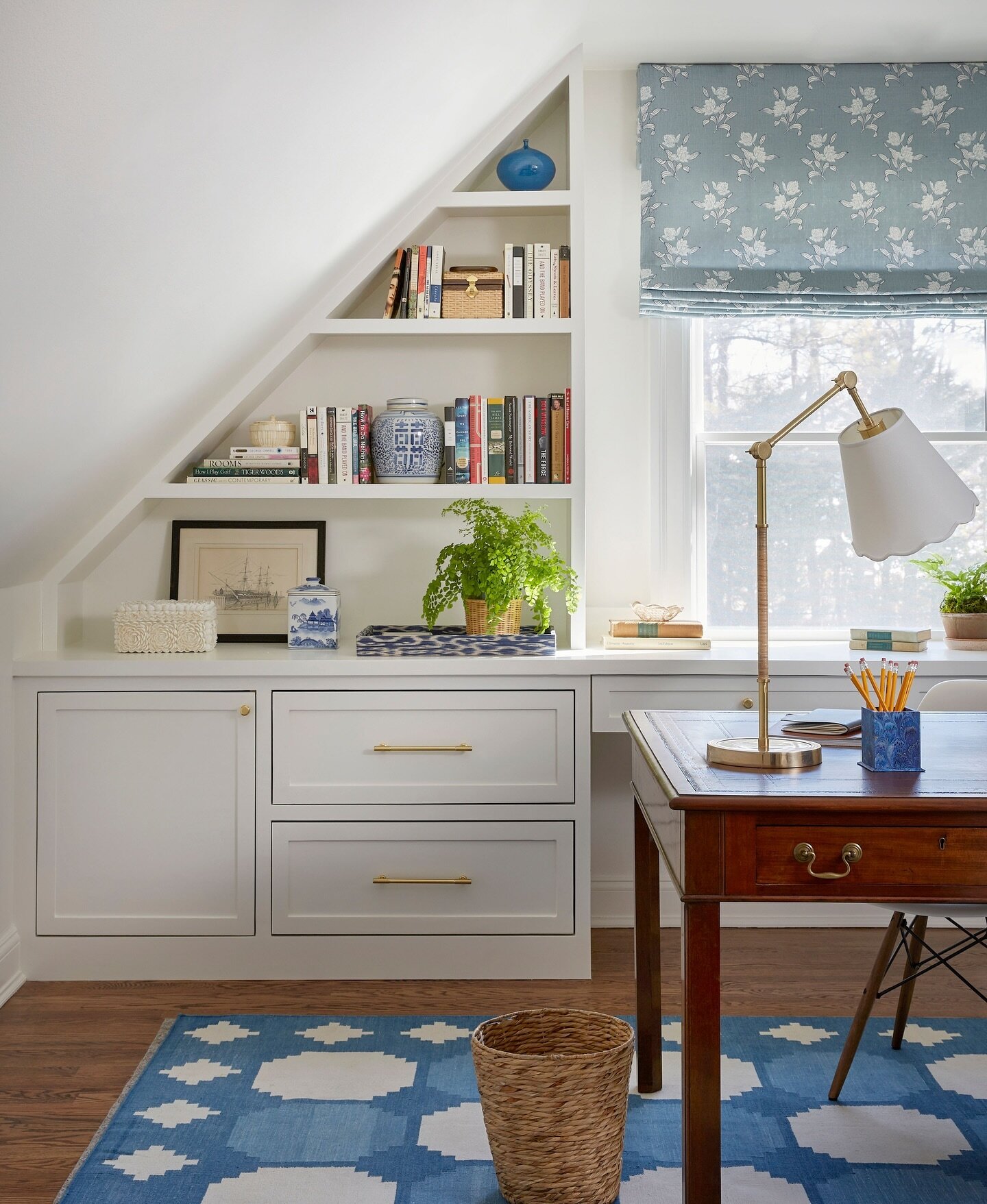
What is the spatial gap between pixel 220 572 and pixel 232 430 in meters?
0.42

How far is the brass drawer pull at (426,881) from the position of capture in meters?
2.70

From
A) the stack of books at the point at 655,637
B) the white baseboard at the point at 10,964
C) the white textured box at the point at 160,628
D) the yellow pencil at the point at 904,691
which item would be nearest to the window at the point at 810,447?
the stack of books at the point at 655,637

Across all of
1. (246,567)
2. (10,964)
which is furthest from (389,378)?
(10,964)

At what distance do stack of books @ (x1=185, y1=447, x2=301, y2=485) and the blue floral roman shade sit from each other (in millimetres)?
1113

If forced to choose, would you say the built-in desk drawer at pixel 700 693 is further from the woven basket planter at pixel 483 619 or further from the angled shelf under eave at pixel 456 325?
the angled shelf under eave at pixel 456 325

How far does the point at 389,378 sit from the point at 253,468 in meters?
0.50

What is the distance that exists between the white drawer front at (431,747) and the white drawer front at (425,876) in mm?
76

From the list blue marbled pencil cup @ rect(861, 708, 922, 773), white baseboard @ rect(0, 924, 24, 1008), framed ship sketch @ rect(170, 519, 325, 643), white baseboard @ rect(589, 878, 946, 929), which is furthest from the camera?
framed ship sketch @ rect(170, 519, 325, 643)

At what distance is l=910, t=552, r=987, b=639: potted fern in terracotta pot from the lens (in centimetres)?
306

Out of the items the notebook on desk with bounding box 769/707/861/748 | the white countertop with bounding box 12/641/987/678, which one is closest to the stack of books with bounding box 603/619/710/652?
the white countertop with bounding box 12/641/987/678

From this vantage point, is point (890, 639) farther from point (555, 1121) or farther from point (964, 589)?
point (555, 1121)

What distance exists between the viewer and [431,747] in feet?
8.88

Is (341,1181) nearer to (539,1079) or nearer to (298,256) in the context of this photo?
(539,1079)

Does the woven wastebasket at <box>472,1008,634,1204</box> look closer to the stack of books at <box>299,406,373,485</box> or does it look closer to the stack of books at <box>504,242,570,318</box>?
the stack of books at <box>299,406,373,485</box>
